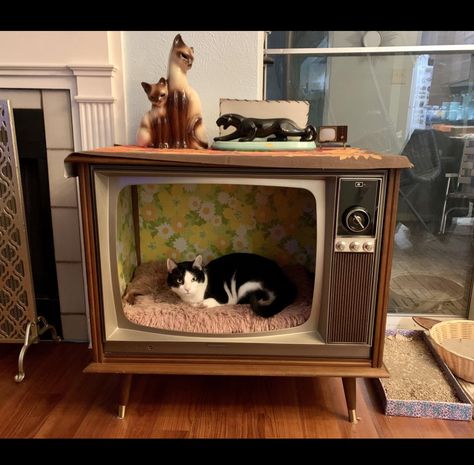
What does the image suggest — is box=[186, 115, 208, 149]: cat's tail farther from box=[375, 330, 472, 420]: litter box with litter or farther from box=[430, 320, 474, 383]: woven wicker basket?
box=[430, 320, 474, 383]: woven wicker basket

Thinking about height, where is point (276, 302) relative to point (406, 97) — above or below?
below

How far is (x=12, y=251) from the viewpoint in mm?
1275

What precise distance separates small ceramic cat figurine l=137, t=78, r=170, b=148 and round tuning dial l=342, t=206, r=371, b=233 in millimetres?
566

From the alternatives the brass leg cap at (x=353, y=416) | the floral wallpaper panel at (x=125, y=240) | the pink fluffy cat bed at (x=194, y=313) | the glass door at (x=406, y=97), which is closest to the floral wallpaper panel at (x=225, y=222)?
the floral wallpaper panel at (x=125, y=240)

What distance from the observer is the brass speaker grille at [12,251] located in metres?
1.19

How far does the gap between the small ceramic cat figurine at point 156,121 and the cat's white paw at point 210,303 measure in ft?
1.58

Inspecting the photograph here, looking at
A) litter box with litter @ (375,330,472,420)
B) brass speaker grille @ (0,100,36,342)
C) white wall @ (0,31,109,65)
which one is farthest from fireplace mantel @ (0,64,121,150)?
litter box with litter @ (375,330,472,420)

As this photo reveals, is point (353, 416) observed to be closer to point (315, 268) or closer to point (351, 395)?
point (351, 395)

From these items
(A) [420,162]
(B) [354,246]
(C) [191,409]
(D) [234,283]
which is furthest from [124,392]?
(A) [420,162]

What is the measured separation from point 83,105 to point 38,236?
1.71ft

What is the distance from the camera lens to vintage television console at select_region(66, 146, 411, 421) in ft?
2.98

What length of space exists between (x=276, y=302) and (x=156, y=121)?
2.08ft
